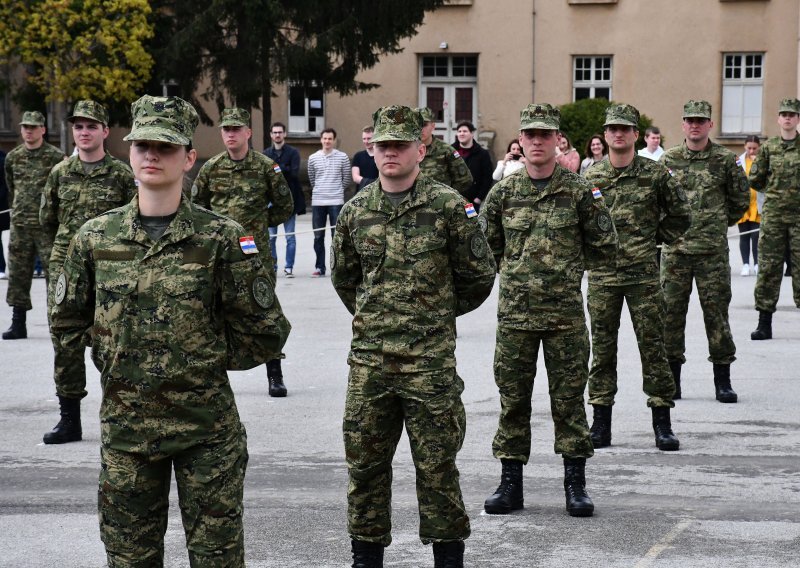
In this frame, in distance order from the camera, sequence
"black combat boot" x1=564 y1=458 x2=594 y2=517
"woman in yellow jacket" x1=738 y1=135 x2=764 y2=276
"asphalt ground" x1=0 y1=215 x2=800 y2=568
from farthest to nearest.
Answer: "woman in yellow jacket" x1=738 y1=135 x2=764 y2=276
"black combat boot" x1=564 y1=458 x2=594 y2=517
"asphalt ground" x1=0 y1=215 x2=800 y2=568

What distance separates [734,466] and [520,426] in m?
1.78

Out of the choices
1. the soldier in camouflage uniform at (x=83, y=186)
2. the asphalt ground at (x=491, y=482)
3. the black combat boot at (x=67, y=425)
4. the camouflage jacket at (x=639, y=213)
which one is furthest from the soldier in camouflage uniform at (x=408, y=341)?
the soldier in camouflage uniform at (x=83, y=186)

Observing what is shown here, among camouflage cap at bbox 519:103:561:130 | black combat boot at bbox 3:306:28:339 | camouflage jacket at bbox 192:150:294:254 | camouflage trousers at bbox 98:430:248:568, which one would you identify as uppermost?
camouflage cap at bbox 519:103:561:130

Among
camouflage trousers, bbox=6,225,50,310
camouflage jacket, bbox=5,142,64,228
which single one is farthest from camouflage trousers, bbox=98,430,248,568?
camouflage jacket, bbox=5,142,64,228

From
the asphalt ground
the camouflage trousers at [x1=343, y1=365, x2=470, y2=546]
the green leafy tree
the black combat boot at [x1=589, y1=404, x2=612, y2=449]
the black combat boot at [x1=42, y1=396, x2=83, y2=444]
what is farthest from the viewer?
the green leafy tree

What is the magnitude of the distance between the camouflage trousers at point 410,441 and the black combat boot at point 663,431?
3.15m

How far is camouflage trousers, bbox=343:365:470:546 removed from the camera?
594 cm

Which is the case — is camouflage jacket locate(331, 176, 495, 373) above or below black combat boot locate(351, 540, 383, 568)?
above

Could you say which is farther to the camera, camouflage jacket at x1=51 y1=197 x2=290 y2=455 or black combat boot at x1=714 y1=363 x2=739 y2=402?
black combat boot at x1=714 y1=363 x2=739 y2=402

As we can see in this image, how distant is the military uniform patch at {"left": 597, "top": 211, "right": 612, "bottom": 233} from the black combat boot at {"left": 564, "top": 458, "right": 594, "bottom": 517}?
4.14 ft

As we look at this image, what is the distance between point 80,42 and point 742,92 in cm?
1873

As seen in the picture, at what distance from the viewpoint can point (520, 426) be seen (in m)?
7.41

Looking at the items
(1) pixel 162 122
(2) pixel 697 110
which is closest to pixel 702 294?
(2) pixel 697 110

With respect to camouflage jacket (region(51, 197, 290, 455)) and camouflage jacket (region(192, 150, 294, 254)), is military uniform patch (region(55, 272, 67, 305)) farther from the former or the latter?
camouflage jacket (region(192, 150, 294, 254))
